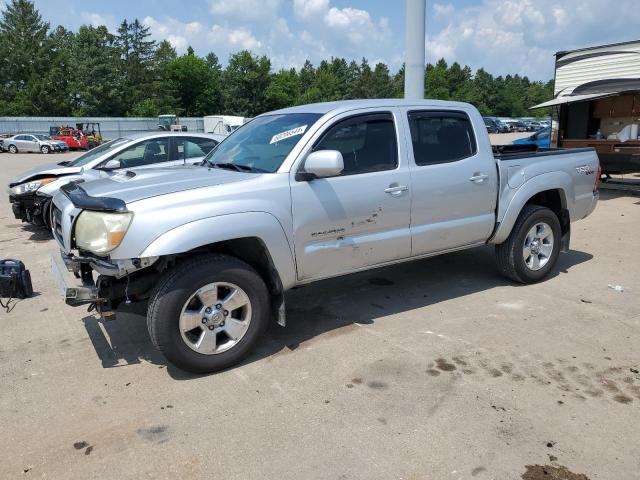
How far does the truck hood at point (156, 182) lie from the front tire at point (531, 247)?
297 centimetres

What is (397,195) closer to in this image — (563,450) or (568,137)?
(563,450)

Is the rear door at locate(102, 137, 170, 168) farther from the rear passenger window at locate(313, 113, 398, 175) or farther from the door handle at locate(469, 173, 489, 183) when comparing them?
the door handle at locate(469, 173, 489, 183)

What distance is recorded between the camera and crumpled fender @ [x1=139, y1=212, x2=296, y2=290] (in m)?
3.49

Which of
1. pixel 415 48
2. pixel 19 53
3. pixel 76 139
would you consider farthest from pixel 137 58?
pixel 415 48

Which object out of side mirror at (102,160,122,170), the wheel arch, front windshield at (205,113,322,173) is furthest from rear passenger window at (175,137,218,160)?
the wheel arch

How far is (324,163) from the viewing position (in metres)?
3.90

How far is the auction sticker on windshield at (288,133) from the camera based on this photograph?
170 inches

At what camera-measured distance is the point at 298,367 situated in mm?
3965

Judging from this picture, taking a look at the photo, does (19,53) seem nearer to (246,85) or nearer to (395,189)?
(246,85)

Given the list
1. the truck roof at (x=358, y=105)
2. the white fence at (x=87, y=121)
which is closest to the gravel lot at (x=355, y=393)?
the truck roof at (x=358, y=105)

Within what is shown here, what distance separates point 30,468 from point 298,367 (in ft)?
5.91

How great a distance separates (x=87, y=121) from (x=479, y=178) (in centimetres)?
5379

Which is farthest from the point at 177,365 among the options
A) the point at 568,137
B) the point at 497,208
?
the point at 568,137

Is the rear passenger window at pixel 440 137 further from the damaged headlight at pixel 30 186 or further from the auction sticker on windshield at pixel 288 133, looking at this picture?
the damaged headlight at pixel 30 186
